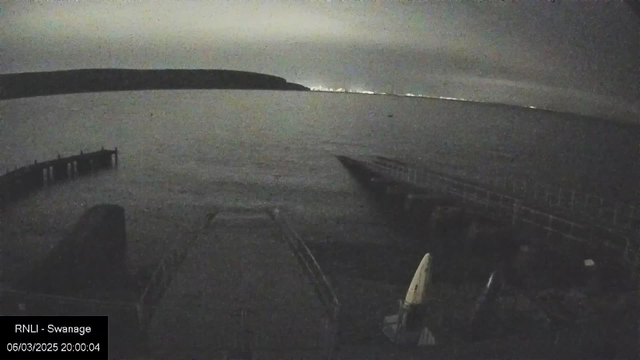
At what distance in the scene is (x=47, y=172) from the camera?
5.96 metres

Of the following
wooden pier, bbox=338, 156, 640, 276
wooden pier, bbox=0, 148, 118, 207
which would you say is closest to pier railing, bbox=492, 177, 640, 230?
wooden pier, bbox=338, 156, 640, 276

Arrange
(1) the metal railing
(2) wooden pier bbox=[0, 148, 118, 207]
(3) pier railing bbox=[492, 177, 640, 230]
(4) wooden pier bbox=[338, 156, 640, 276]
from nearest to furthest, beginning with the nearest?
(1) the metal railing, (2) wooden pier bbox=[0, 148, 118, 207], (4) wooden pier bbox=[338, 156, 640, 276], (3) pier railing bbox=[492, 177, 640, 230]

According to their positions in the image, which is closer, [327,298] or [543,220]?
[327,298]

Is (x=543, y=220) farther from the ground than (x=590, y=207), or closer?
farther from the ground

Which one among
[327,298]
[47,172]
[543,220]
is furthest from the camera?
[543,220]

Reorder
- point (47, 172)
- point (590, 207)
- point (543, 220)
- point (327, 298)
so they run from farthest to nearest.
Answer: point (590, 207), point (543, 220), point (47, 172), point (327, 298)

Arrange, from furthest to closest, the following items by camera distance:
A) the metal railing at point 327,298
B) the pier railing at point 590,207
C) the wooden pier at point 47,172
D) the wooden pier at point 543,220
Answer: the pier railing at point 590,207 < the wooden pier at point 543,220 < the wooden pier at point 47,172 < the metal railing at point 327,298

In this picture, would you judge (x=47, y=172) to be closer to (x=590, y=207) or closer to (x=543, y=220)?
(x=543, y=220)

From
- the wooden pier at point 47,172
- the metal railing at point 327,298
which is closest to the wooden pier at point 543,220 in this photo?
the metal railing at point 327,298

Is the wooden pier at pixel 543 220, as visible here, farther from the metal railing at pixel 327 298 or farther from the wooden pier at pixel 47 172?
the wooden pier at pixel 47 172

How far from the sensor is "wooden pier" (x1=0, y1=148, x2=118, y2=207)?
16.0 ft

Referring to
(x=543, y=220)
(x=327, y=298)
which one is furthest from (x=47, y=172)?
(x=543, y=220)

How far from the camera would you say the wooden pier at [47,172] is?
488 centimetres

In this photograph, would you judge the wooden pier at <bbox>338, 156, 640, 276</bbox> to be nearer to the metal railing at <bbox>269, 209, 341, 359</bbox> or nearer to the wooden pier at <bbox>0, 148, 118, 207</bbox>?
the metal railing at <bbox>269, 209, 341, 359</bbox>
